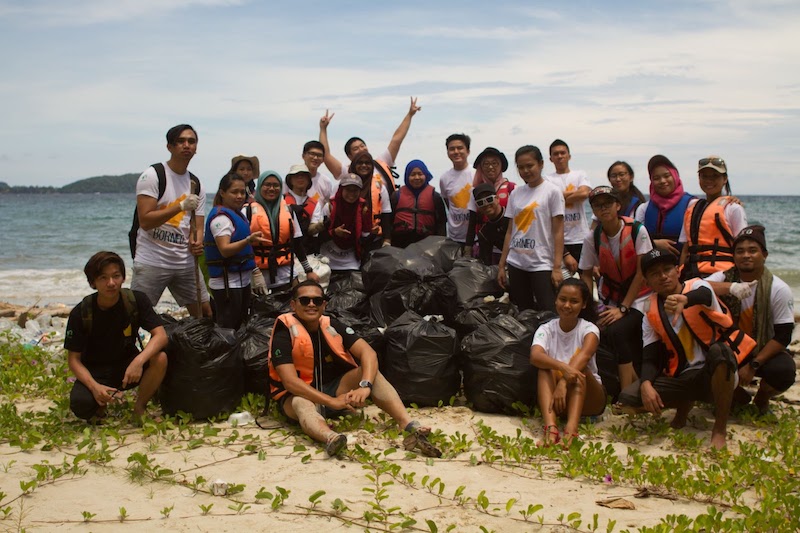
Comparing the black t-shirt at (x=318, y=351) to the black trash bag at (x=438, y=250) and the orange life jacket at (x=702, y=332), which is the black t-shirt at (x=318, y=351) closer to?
the black trash bag at (x=438, y=250)

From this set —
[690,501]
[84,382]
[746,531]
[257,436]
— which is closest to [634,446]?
[690,501]

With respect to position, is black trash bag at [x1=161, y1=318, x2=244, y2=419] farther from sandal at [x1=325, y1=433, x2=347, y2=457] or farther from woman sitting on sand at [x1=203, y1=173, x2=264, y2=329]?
sandal at [x1=325, y1=433, x2=347, y2=457]

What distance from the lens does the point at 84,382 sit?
4.69 meters

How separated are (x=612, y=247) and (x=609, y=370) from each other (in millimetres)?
866

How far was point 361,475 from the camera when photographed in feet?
13.2

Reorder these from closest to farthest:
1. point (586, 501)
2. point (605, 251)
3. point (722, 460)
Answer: point (586, 501)
point (722, 460)
point (605, 251)

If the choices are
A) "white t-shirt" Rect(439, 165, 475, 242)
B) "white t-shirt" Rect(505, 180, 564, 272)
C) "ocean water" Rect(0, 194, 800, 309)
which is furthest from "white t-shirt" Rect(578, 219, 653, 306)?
"ocean water" Rect(0, 194, 800, 309)

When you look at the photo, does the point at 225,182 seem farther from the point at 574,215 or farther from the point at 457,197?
the point at 574,215

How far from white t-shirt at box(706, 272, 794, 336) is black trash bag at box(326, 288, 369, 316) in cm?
284

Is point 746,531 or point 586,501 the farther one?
point 586,501

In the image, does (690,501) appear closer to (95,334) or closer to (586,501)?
(586,501)

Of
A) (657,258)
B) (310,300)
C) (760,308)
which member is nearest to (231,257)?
(310,300)

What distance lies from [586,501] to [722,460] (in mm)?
988

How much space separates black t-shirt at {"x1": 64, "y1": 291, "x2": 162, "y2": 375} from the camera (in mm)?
4742
